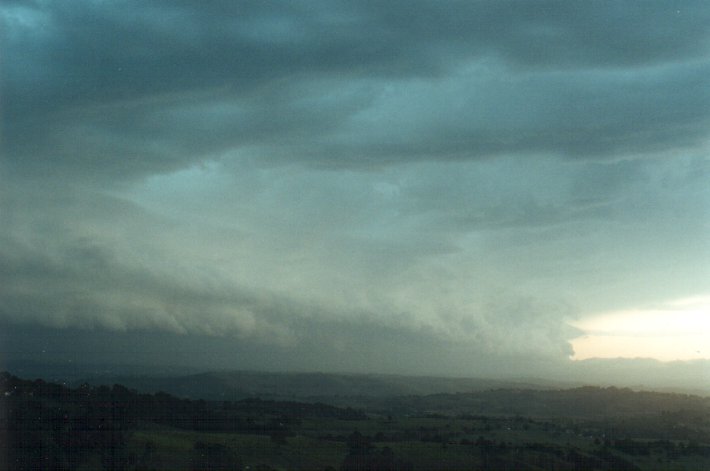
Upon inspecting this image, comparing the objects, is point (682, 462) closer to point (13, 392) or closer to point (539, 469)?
point (539, 469)

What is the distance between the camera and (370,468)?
108625 millimetres

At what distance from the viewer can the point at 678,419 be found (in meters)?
194

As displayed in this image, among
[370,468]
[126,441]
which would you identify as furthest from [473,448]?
[126,441]

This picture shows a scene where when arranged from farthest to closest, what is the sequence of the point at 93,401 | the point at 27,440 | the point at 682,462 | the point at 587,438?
the point at 587,438
the point at 93,401
the point at 682,462
the point at 27,440

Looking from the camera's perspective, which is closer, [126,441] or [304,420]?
[126,441]

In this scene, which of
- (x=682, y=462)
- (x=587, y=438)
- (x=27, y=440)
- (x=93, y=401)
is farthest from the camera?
(x=587, y=438)

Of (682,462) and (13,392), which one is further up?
(13,392)

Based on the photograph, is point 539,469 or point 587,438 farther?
point 587,438

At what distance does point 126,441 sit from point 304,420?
227 ft

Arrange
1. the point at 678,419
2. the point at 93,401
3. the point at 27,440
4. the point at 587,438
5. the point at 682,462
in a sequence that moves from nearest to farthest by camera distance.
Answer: the point at 27,440, the point at 682,462, the point at 93,401, the point at 587,438, the point at 678,419

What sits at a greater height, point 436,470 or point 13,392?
point 13,392

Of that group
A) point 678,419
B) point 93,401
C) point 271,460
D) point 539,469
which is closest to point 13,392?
point 93,401

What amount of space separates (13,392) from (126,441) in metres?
39.3

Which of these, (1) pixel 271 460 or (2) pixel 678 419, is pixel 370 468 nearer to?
(1) pixel 271 460
